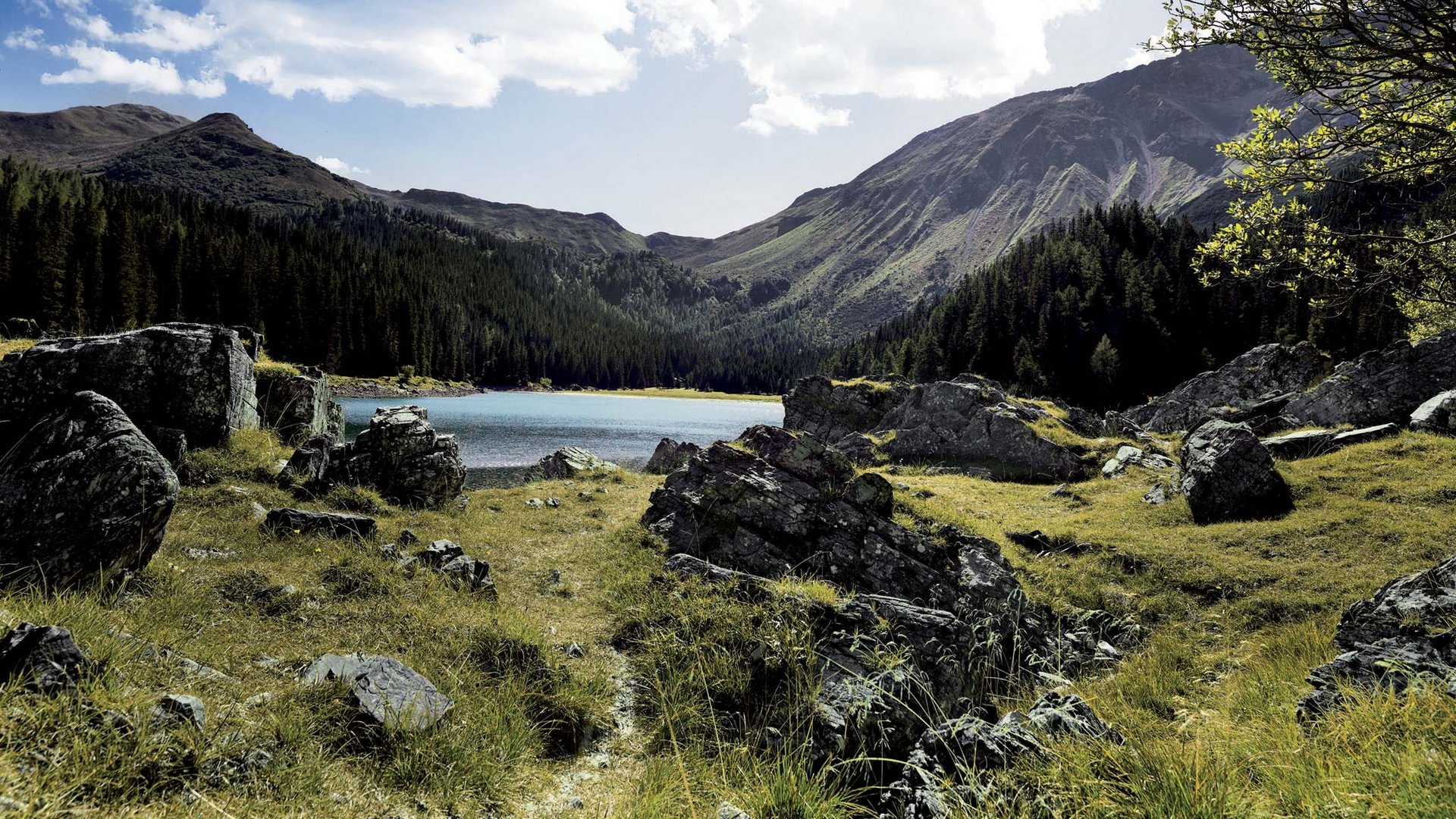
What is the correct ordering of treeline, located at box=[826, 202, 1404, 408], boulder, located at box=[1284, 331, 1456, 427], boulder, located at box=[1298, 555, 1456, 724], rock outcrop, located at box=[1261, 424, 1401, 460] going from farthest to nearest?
treeline, located at box=[826, 202, 1404, 408]
boulder, located at box=[1284, 331, 1456, 427]
rock outcrop, located at box=[1261, 424, 1401, 460]
boulder, located at box=[1298, 555, 1456, 724]

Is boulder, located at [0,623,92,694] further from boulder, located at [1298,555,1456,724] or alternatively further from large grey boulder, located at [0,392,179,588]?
boulder, located at [1298,555,1456,724]

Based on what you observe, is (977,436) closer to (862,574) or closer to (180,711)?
(862,574)

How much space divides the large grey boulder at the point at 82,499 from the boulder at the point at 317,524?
3145 mm

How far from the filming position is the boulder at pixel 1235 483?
14.0m

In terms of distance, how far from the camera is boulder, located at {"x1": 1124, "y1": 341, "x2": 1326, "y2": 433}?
3475 centimetres

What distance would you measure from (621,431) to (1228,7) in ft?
207

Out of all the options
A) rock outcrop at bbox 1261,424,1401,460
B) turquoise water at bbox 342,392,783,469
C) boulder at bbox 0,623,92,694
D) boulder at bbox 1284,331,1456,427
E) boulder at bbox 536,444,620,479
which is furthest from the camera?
turquoise water at bbox 342,392,783,469

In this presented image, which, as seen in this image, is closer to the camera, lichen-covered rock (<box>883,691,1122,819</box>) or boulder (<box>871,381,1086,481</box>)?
lichen-covered rock (<box>883,691,1122,819</box>)

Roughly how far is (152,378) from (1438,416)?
3225 cm

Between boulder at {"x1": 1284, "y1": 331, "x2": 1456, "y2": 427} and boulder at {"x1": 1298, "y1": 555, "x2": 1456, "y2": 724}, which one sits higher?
boulder at {"x1": 1284, "y1": 331, "x2": 1456, "y2": 427}

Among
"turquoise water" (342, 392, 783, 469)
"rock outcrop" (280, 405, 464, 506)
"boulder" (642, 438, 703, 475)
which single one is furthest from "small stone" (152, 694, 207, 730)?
"boulder" (642, 438, 703, 475)

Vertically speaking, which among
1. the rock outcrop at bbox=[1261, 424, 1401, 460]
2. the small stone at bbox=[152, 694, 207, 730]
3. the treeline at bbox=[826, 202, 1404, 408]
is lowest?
the small stone at bbox=[152, 694, 207, 730]

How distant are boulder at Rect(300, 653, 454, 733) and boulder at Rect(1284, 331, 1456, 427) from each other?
27.2 metres

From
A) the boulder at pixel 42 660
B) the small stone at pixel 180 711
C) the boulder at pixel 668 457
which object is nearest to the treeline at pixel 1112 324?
the boulder at pixel 668 457
